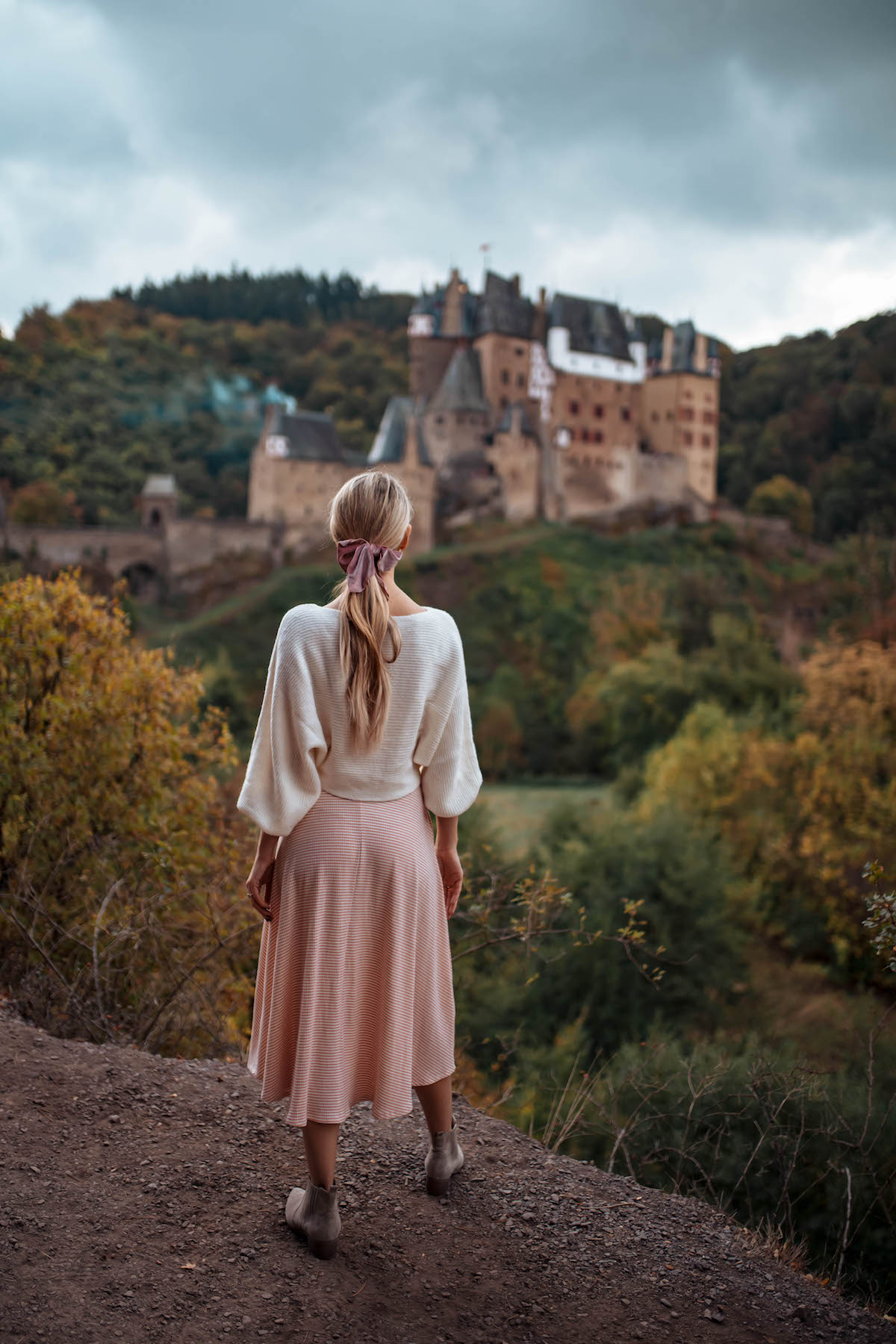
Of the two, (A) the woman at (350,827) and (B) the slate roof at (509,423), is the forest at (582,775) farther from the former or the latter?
(B) the slate roof at (509,423)

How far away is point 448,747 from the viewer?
9.95 feet

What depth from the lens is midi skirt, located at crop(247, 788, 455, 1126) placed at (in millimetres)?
2854

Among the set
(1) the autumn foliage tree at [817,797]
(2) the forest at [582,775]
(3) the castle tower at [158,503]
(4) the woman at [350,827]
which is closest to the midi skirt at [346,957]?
(4) the woman at [350,827]

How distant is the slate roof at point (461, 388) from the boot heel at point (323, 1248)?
39838 millimetres

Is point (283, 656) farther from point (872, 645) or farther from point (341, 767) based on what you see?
point (872, 645)

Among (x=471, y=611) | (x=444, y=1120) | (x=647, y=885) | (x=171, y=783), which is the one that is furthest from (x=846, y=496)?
(x=444, y=1120)

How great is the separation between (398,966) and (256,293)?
71.5m

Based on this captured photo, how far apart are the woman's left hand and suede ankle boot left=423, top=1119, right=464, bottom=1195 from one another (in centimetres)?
104

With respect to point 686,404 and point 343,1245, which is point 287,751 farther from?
point 686,404

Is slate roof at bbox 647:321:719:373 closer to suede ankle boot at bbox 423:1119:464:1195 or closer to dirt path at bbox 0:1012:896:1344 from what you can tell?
dirt path at bbox 0:1012:896:1344

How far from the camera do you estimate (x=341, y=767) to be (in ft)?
9.45

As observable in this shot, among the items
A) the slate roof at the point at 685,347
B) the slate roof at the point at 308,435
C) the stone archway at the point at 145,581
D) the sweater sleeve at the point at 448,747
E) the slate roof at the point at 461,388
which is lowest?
the sweater sleeve at the point at 448,747

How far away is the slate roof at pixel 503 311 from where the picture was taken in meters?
42.5

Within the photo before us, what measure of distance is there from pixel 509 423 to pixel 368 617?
39824mm
